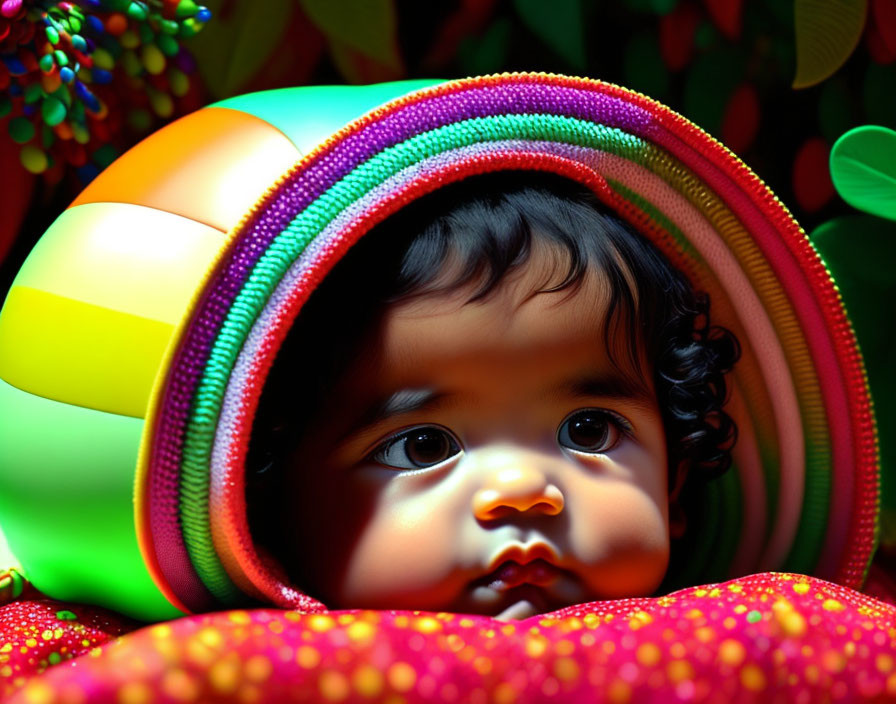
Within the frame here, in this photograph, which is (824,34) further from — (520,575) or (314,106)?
(520,575)

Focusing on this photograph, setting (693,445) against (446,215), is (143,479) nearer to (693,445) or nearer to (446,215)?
(446,215)

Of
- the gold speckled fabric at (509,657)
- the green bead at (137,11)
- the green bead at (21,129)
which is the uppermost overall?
the green bead at (137,11)

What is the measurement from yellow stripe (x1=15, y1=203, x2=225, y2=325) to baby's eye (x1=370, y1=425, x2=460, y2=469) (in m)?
0.20

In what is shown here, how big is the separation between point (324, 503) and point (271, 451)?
64mm

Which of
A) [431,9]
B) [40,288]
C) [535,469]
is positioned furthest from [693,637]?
[431,9]

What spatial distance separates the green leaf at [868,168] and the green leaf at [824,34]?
141mm

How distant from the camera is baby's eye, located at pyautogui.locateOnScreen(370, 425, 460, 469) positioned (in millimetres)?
900

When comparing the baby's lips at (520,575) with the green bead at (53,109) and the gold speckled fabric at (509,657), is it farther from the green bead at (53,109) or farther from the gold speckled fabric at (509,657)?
the green bead at (53,109)

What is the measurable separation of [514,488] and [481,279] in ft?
0.54

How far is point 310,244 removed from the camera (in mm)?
840

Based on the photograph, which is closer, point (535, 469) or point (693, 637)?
point (693, 637)

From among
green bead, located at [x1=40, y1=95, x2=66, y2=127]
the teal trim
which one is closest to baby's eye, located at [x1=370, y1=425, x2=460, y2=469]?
the teal trim

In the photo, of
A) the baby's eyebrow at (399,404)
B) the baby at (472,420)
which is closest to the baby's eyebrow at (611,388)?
the baby at (472,420)

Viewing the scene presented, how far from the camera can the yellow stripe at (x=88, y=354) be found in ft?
2.76
